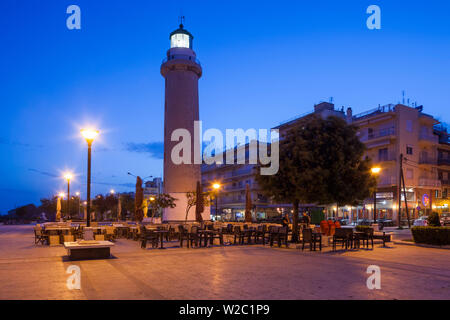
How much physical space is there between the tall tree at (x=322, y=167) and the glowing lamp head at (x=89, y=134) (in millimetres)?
7710

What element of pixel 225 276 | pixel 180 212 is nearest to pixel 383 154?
pixel 180 212

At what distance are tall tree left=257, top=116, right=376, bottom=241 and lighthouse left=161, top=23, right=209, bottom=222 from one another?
2115 cm

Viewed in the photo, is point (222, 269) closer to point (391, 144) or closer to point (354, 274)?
point (354, 274)

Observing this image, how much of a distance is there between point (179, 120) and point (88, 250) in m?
26.3

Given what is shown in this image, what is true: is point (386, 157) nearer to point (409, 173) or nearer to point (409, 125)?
point (409, 173)

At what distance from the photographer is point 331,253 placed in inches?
569

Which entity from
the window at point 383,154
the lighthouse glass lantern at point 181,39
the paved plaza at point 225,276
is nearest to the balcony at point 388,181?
the window at point 383,154

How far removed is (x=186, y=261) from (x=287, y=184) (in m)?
7.01

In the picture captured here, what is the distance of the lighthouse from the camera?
37.6m

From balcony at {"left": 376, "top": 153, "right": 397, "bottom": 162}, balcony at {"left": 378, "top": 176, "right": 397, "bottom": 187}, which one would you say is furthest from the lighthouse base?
balcony at {"left": 376, "top": 153, "right": 397, "bottom": 162}

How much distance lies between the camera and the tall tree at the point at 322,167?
16125mm

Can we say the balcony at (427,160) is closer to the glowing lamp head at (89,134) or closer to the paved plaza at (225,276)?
the paved plaza at (225,276)

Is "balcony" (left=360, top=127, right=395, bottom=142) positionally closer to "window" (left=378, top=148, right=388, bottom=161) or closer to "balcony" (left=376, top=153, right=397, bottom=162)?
"window" (left=378, top=148, right=388, bottom=161)

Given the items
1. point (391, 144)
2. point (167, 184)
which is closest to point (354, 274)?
point (167, 184)
